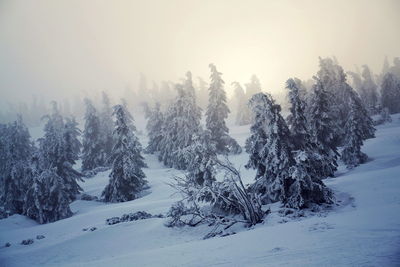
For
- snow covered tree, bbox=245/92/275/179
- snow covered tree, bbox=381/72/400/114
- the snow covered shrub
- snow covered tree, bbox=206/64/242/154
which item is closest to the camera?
the snow covered shrub

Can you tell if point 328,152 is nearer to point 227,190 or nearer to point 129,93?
point 227,190

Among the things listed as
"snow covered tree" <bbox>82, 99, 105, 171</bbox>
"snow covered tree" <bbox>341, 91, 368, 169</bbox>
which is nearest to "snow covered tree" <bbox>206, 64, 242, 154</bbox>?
"snow covered tree" <bbox>341, 91, 368, 169</bbox>

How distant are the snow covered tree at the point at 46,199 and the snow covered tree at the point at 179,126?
→ 15.8 meters

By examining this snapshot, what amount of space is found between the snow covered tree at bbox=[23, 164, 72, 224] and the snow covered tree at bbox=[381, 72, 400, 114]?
62.6 meters

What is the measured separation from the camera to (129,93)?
391 feet

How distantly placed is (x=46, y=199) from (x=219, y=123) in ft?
86.3

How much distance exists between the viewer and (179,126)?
133 feet

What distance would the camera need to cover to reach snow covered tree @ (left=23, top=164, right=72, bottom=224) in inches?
958

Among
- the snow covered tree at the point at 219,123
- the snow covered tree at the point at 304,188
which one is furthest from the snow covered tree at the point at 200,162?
the snow covered tree at the point at 219,123

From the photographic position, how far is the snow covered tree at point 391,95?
2275 inches

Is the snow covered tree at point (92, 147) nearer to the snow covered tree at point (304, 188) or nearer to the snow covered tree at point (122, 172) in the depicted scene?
the snow covered tree at point (122, 172)

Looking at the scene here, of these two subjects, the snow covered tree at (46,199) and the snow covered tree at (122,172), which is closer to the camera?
the snow covered tree at (46,199)

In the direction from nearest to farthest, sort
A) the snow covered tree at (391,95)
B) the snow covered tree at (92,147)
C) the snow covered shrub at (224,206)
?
the snow covered shrub at (224,206), the snow covered tree at (92,147), the snow covered tree at (391,95)

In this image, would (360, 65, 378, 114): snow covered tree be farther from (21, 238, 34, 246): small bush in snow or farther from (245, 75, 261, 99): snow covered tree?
(21, 238, 34, 246): small bush in snow
